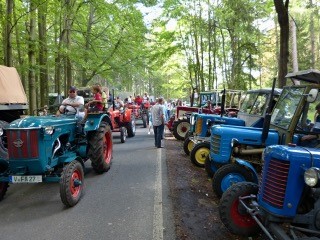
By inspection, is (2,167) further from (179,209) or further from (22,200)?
(179,209)

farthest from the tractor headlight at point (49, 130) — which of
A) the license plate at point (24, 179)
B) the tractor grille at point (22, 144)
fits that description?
the license plate at point (24, 179)

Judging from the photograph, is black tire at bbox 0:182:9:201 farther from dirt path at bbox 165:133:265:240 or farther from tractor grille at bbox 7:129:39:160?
dirt path at bbox 165:133:265:240

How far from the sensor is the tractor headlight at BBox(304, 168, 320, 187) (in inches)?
125

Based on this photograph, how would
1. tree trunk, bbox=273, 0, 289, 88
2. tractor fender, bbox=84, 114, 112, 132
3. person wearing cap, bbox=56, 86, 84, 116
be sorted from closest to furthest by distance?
tractor fender, bbox=84, 114, 112, 132 < person wearing cap, bbox=56, 86, 84, 116 < tree trunk, bbox=273, 0, 289, 88

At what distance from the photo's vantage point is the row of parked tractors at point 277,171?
3.45 meters

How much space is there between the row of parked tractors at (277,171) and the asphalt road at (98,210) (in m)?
1.02

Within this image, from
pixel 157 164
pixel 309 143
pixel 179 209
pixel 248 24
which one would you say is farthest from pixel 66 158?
pixel 248 24

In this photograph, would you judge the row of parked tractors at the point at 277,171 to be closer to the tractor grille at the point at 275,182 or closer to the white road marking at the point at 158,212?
the tractor grille at the point at 275,182

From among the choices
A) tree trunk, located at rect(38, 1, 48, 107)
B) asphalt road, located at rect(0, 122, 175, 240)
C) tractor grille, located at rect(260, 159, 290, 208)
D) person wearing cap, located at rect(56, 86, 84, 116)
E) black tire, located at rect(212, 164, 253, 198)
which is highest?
tree trunk, located at rect(38, 1, 48, 107)

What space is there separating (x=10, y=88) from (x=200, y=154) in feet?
18.8

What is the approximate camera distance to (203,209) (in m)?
5.21

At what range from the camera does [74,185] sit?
5.43m

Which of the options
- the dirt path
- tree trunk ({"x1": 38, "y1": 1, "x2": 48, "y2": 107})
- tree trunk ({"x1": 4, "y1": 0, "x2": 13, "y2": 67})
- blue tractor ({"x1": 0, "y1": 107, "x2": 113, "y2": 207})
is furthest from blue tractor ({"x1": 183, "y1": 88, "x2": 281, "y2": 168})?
tree trunk ({"x1": 38, "y1": 1, "x2": 48, "y2": 107})

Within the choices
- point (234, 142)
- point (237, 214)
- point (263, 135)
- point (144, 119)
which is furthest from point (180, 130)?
point (237, 214)
